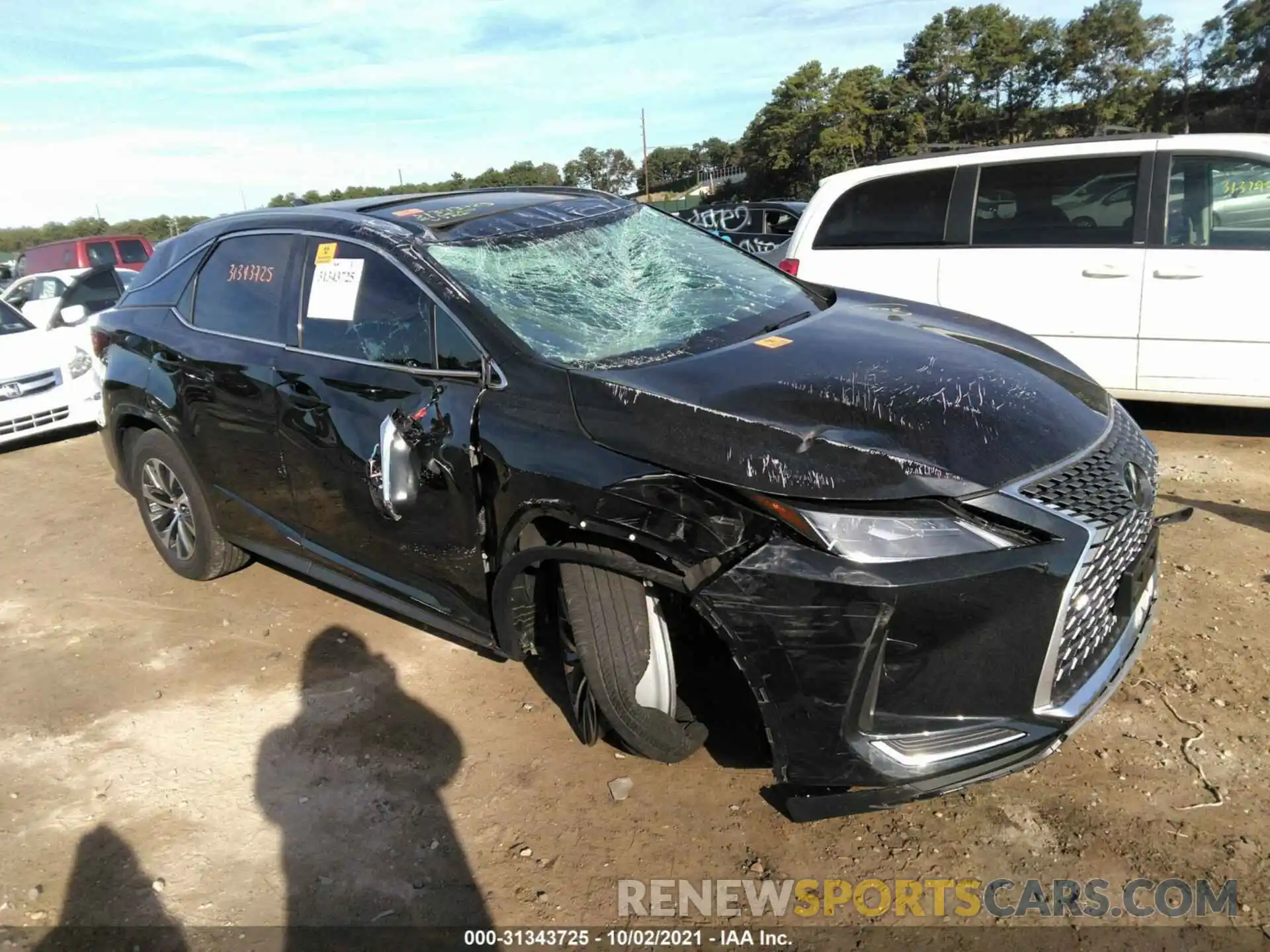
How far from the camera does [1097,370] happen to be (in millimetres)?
5395

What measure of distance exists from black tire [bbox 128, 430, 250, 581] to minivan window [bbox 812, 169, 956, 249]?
4276 millimetres

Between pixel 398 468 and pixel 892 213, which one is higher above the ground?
pixel 892 213

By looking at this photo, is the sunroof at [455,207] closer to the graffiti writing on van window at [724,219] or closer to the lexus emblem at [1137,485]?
the lexus emblem at [1137,485]

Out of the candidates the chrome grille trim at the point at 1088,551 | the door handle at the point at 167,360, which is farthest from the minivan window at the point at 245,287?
the chrome grille trim at the point at 1088,551

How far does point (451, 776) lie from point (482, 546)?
31.4 inches

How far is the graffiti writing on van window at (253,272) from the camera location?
12.2 ft

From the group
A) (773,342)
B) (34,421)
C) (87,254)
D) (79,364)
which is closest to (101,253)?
(87,254)

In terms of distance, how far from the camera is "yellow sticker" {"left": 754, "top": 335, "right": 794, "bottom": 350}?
9.56 feet

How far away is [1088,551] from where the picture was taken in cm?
217

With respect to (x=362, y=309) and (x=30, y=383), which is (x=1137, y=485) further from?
(x=30, y=383)

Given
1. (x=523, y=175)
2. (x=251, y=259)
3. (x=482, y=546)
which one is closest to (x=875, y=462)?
(x=482, y=546)

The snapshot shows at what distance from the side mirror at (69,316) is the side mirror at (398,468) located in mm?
6251

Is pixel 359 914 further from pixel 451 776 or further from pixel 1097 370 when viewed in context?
pixel 1097 370

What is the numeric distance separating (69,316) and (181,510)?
4404mm
